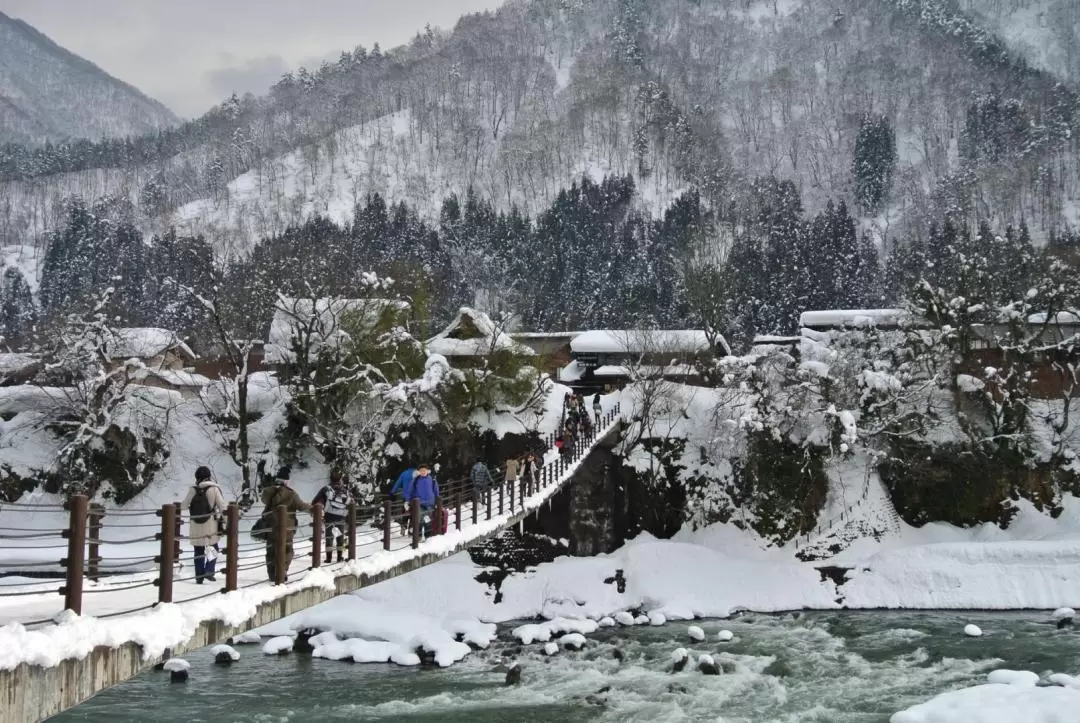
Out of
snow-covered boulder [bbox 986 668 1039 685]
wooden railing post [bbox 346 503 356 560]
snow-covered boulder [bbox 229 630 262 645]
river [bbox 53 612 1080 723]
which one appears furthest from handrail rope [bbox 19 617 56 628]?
snow-covered boulder [bbox 986 668 1039 685]

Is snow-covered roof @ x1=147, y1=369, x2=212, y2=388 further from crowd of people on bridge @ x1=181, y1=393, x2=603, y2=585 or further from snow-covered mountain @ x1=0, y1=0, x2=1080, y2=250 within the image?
snow-covered mountain @ x1=0, y1=0, x2=1080, y2=250

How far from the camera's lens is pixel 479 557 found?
2962cm

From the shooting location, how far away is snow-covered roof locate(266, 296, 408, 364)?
3062 cm

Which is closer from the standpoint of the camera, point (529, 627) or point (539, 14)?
point (529, 627)

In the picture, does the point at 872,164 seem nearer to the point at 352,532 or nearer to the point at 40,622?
the point at 352,532

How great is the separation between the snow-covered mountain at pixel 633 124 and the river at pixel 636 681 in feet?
289

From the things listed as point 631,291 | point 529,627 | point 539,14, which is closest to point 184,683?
point 529,627

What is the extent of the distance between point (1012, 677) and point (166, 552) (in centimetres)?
1796

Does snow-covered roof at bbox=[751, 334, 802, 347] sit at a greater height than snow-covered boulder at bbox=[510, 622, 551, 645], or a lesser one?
greater

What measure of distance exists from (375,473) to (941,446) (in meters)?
21.8

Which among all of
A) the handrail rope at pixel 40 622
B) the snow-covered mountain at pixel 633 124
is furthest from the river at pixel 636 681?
the snow-covered mountain at pixel 633 124

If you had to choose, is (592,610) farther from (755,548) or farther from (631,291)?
(631,291)

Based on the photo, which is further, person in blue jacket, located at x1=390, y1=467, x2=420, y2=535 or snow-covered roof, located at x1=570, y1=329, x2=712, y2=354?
snow-covered roof, located at x1=570, y1=329, x2=712, y2=354

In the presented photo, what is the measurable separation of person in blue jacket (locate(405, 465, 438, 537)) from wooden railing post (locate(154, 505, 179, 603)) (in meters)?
6.98
